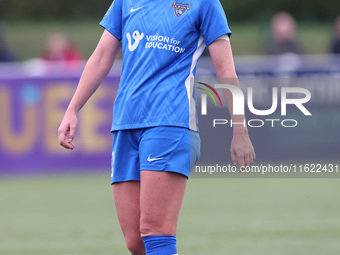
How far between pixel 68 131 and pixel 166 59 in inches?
28.6

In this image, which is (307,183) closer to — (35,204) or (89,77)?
(35,204)

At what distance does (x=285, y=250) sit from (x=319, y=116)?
6.76 metres

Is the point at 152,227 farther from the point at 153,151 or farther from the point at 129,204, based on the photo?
the point at 153,151

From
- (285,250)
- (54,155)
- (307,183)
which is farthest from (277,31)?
(285,250)

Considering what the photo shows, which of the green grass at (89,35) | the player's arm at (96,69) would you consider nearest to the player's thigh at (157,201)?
the player's arm at (96,69)

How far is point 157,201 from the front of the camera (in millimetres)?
4285

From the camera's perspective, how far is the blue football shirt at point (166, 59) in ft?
14.3

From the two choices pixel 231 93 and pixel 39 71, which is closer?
pixel 231 93

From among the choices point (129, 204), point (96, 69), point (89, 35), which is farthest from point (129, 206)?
point (89, 35)

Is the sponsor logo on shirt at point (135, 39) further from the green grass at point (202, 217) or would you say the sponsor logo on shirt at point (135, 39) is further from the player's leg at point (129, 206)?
the green grass at point (202, 217)

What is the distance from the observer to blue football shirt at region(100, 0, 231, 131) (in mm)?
4363

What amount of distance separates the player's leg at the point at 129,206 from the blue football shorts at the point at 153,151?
0.14 feet

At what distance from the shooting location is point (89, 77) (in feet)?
15.4

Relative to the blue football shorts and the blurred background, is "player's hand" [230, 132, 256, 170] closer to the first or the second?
the blue football shorts
